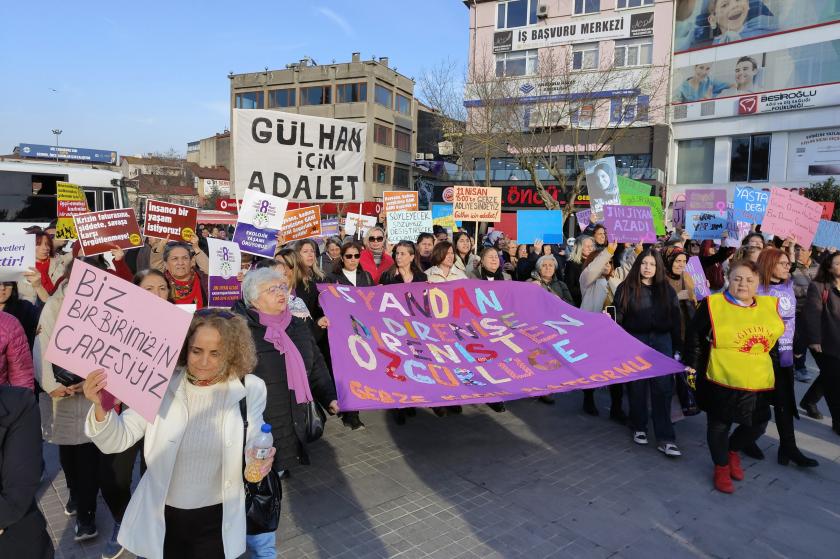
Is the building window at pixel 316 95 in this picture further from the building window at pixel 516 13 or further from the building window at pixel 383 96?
the building window at pixel 516 13

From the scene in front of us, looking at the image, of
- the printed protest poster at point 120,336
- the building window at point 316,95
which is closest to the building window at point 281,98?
the building window at point 316,95

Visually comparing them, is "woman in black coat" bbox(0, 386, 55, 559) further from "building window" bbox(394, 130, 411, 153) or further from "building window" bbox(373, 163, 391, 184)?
"building window" bbox(394, 130, 411, 153)

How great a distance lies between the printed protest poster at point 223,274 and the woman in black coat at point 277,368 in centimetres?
246

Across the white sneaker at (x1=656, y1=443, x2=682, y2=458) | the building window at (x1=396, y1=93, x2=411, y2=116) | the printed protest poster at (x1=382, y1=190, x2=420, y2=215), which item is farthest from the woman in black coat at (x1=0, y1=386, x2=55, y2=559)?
the building window at (x1=396, y1=93, x2=411, y2=116)

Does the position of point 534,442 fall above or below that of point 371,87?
below

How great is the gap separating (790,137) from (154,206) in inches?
1269

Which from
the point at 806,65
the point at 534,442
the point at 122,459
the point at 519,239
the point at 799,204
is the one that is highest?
the point at 806,65

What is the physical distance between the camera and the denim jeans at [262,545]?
288 centimetres

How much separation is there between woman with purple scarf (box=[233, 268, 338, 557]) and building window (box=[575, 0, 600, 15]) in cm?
3402

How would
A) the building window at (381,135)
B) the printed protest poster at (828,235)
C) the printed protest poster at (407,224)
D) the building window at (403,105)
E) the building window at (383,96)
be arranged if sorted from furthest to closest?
the building window at (403,105) → the building window at (381,135) → the building window at (383,96) → the printed protest poster at (407,224) → the printed protest poster at (828,235)

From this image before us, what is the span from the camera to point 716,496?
4645 mm

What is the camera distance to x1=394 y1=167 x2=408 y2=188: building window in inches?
1959

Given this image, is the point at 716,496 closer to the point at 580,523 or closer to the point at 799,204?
the point at 580,523

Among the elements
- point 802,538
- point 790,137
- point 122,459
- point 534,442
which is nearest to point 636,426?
point 534,442
